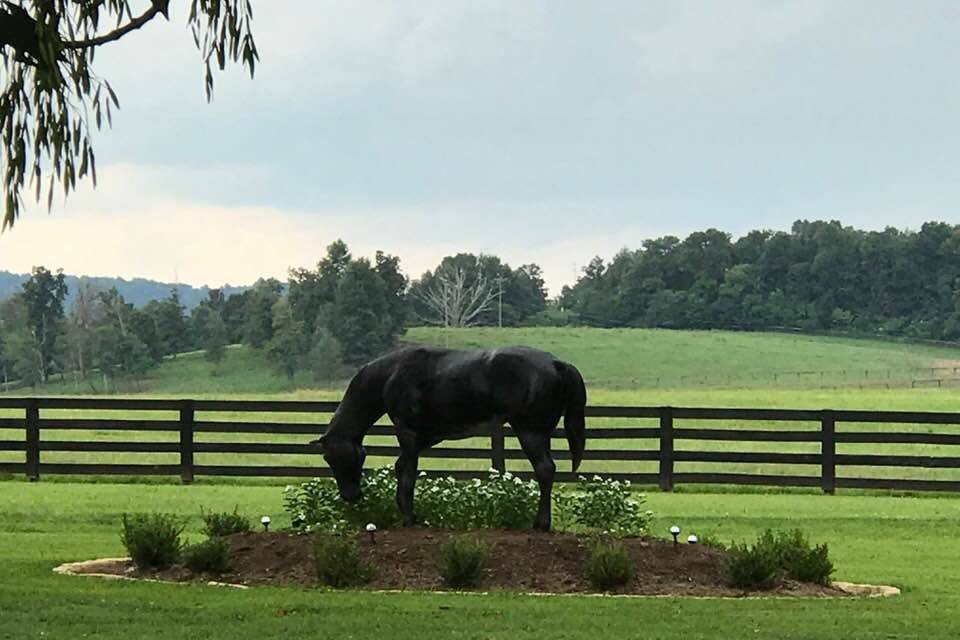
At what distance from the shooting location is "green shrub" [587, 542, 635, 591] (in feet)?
33.0

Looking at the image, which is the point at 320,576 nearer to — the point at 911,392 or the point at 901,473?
the point at 901,473

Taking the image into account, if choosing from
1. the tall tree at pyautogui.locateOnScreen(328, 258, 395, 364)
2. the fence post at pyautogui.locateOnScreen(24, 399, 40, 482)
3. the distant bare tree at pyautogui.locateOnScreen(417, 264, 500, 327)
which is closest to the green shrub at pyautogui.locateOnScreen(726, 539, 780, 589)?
the fence post at pyautogui.locateOnScreen(24, 399, 40, 482)

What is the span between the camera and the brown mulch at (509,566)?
10.2 m

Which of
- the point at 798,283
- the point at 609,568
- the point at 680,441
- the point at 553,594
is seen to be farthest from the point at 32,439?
the point at 798,283

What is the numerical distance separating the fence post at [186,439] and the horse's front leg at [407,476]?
9.42m

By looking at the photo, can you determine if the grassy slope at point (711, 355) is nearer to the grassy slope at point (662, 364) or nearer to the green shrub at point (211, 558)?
the grassy slope at point (662, 364)

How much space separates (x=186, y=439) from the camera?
67.9ft

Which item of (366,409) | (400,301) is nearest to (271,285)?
(400,301)

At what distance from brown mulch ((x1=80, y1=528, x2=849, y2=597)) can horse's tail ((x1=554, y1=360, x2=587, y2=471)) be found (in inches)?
30.1

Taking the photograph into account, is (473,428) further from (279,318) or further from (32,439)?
(279,318)

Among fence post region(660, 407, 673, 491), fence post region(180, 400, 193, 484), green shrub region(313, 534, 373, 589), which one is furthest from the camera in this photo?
fence post region(180, 400, 193, 484)

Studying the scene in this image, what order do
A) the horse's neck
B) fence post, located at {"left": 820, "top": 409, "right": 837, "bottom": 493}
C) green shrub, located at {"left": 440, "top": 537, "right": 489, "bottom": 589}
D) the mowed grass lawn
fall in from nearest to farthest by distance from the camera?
1. the mowed grass lawn
2. green shrub, located at {"left": 440, "top": 537, "right": 489, "bottom": 589}
3. the horse's neck
4. fence post, located at {"left": 820, "top": 409, "right": 837, "bottom": 493}

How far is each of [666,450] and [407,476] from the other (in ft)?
28.9

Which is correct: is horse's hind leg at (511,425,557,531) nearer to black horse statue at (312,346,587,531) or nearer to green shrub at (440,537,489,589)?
black horse statue at (312,346,587,531)
